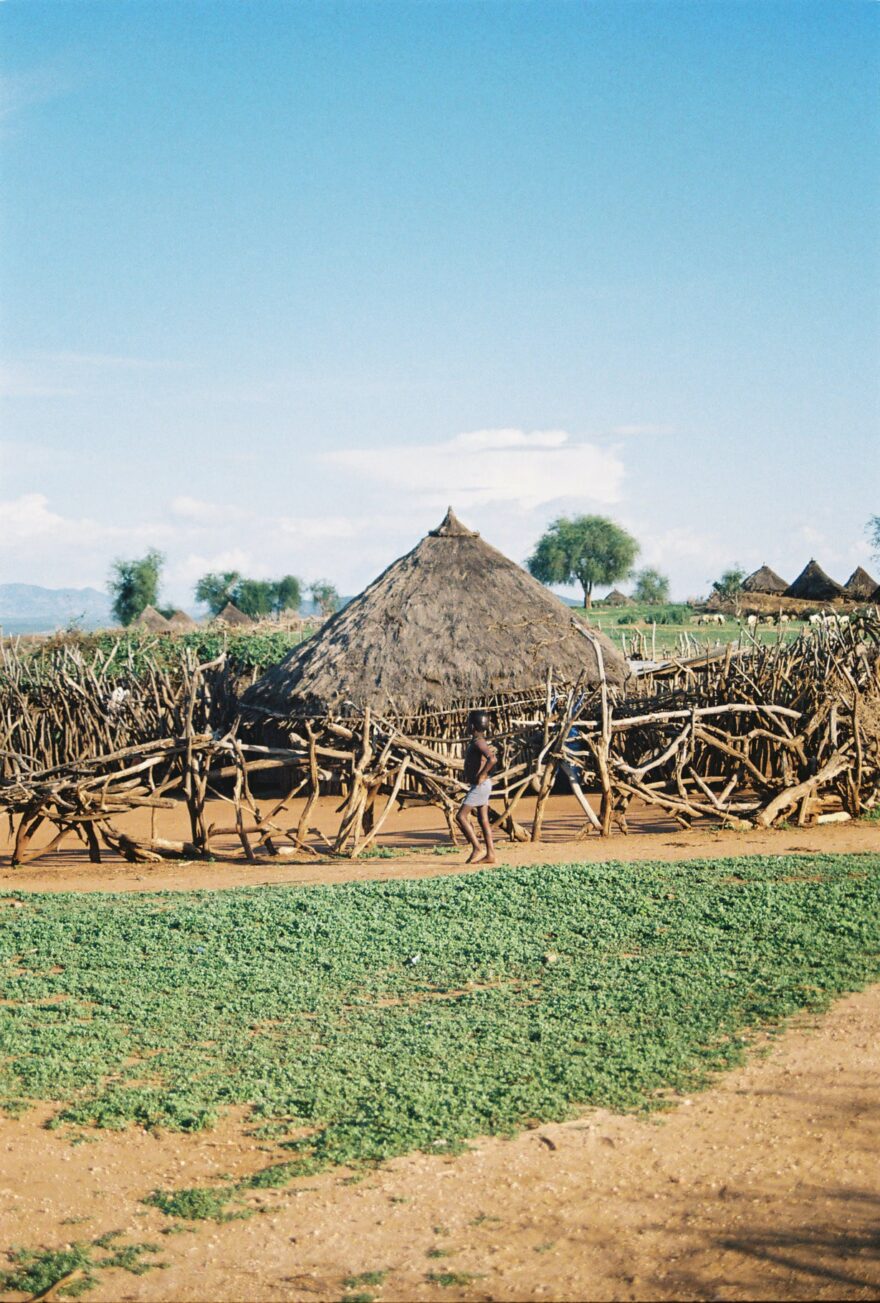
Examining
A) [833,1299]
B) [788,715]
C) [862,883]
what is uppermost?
[788,715]

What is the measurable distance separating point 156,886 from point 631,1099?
19.5 feet

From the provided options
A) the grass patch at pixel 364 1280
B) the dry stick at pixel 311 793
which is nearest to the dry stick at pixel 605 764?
the dry stick at pixel 311 793

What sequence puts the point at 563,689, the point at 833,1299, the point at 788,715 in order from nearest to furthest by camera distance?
1. the point at 833,1299
2. the point at 788,715
3. the point at 563,689

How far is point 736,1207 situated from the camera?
4.04 meters

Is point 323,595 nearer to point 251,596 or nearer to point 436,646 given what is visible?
point 251,596

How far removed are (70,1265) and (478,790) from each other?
20.8ft

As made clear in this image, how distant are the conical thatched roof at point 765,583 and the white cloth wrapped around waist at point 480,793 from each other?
111 ft

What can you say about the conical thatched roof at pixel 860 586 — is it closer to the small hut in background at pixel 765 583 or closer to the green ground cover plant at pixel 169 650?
the small hut in background at pixel 765 583

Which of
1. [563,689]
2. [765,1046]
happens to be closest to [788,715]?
[563,689]

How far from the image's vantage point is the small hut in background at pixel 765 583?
42.2 metres

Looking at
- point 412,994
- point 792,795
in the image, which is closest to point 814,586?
point 792,795

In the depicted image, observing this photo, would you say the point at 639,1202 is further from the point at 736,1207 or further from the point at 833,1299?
the point at 833,1299

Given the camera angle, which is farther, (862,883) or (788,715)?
(788,715)

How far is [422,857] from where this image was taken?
10.5 meters
